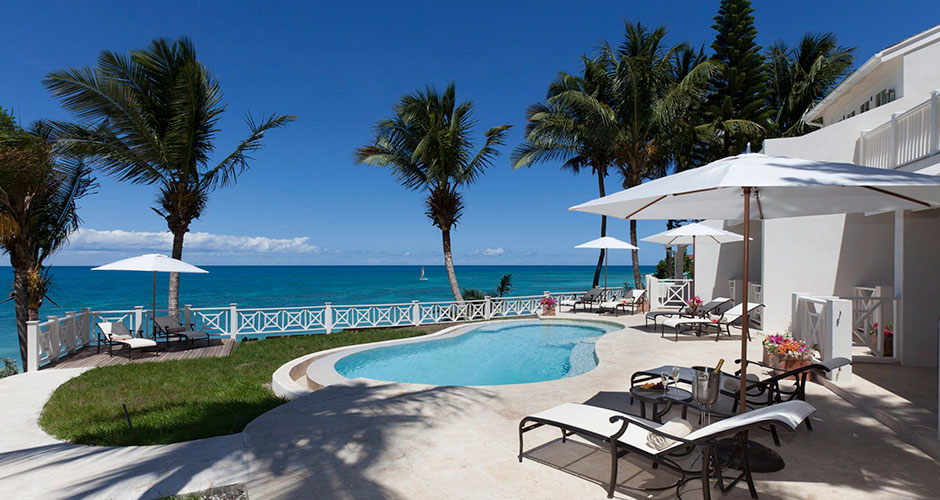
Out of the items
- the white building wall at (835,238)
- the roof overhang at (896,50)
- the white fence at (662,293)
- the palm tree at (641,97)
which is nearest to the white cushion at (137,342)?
the white building wall at (835,238)

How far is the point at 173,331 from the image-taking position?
37.4ft

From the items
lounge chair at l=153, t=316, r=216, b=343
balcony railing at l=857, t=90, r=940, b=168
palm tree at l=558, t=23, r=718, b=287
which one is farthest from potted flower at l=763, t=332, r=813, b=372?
Answer: lounge chair at l=153, t=316, r=216, b=343

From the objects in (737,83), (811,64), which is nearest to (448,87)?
(737,83)

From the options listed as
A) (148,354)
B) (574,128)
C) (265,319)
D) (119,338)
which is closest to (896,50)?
(574,128)

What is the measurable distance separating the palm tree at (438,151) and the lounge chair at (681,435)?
1309 cm

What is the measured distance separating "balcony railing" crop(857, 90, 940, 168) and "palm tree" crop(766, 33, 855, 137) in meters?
14.3

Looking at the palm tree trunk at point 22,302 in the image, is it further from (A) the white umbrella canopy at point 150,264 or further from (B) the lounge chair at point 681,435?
(B) the lounge chair at point 681,435

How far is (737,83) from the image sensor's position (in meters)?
21.3

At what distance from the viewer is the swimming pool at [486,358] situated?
8.86 meters

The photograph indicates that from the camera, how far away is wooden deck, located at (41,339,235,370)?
31.6ft

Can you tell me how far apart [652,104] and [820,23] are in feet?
41.3

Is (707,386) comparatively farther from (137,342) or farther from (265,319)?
(265,319)

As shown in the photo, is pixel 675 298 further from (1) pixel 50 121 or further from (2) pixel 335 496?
(1) pixel 50 121

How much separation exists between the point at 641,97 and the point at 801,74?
36.6 ft
